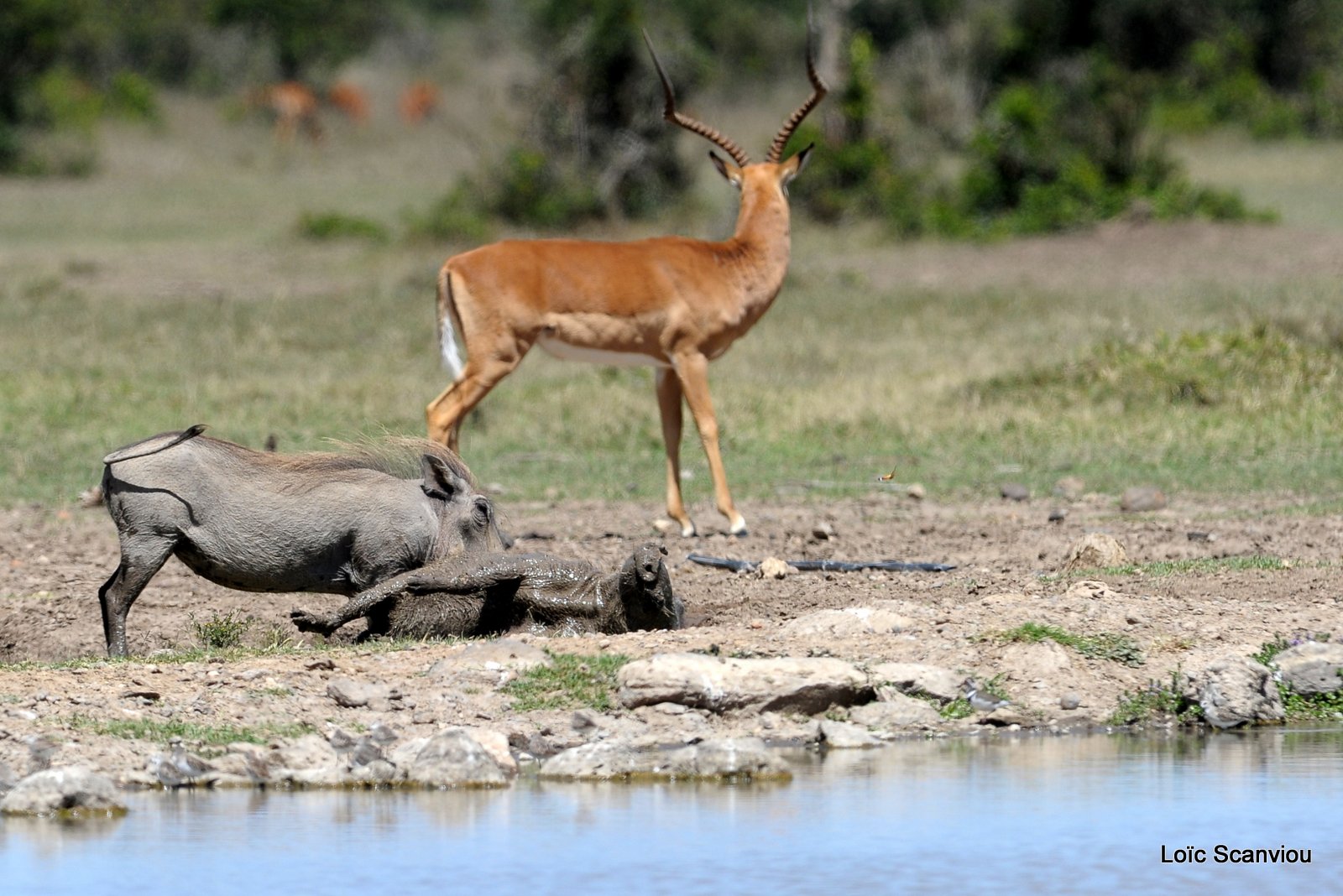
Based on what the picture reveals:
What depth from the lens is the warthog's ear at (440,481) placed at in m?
8.10

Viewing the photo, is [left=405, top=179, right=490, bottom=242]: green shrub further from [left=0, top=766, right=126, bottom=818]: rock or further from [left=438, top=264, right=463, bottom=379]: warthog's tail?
[left=0, top=766, right=126, bottom=818]: rock

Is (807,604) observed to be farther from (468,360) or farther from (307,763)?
(468,360)

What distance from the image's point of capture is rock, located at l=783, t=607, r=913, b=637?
7.47 metres

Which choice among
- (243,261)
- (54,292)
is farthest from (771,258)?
(243,261)

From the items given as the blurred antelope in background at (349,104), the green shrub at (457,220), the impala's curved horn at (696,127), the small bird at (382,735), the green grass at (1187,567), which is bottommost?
the small bird at (382,735)

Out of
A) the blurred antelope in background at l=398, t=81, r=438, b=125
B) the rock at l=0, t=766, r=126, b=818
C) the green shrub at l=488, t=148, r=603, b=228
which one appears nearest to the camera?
the rock at l=0, t=766, r=126, b=818

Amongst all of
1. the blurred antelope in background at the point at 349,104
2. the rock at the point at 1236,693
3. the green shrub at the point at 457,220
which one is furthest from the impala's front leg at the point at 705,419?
the blurred antelope in background at the point at 349,104

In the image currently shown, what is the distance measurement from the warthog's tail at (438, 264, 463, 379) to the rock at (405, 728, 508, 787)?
16.4 feet

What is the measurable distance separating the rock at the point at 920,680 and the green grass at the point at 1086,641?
0.33m

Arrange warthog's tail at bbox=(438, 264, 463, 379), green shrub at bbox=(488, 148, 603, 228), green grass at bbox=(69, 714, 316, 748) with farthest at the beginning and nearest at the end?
green shrub at bbox=(488, 148, 603, 228), warthog's tail at bbox=(438, 264, 463, 379), green grass at bbox=(69, 714, 316, 748)

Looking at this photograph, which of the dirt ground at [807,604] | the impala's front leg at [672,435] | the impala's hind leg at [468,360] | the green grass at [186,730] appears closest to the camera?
the green grass at [186,730]

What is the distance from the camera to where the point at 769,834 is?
562 cm

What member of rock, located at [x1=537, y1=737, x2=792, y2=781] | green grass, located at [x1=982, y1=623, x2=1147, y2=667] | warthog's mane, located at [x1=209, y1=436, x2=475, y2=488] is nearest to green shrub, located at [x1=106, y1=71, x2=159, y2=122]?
warthog's mane, located at [x1=209, y1=436, x2=475, y2=488]

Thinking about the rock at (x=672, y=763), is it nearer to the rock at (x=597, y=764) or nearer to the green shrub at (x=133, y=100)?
the rock at (x=597, y=764)
